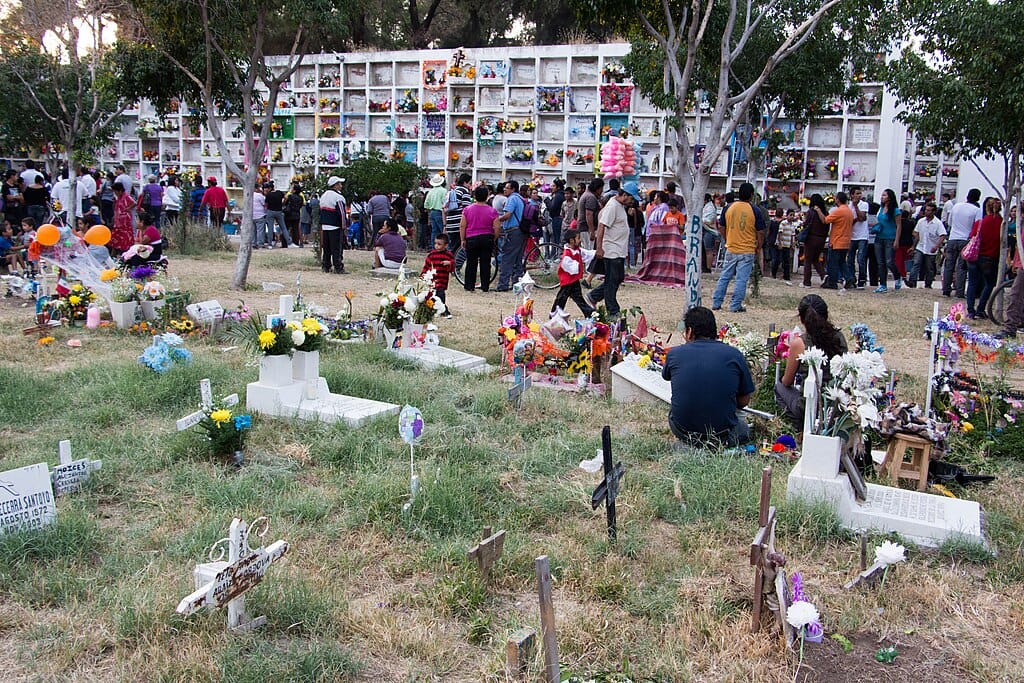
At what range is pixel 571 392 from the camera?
8.01 m

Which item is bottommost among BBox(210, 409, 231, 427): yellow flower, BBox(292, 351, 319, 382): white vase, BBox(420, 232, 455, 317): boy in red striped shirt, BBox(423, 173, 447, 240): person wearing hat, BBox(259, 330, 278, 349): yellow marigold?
BBox(210, 409, 231, 427): yellow flower

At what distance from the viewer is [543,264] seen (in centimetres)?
1677

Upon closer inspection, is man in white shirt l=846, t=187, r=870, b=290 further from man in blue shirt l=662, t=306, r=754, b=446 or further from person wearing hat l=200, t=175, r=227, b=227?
person wearing hat l=200, t=175, r=227, b=227

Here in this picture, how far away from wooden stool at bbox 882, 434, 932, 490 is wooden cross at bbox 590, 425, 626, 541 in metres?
2.11

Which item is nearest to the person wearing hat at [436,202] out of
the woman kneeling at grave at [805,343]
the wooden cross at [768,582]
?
the woman kneeling at grave at [805,343]

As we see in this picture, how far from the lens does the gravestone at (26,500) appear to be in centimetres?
442

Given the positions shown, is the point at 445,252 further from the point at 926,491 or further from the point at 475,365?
the point at 926,491

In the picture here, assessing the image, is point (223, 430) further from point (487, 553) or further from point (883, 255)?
point (883, 255)

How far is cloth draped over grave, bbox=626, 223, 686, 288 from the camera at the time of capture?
15.5m

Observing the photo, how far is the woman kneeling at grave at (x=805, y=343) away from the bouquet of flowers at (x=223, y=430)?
12.5 ft

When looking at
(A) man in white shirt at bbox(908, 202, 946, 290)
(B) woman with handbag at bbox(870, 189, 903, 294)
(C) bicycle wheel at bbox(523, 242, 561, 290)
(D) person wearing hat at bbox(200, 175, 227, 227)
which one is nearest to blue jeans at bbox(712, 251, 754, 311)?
(C) bicycle wheel at bbox(523, 242, 561, 290)

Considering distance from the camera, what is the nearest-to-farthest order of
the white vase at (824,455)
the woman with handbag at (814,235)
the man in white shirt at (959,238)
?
the white vase at (824,455), the man in white shirt at (959,238), the woman with handbag at (814,235)

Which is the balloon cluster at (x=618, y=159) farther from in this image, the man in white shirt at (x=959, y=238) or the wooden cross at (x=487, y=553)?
the wooden cross at (x=487, y=553)

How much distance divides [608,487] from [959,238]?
12183mm
